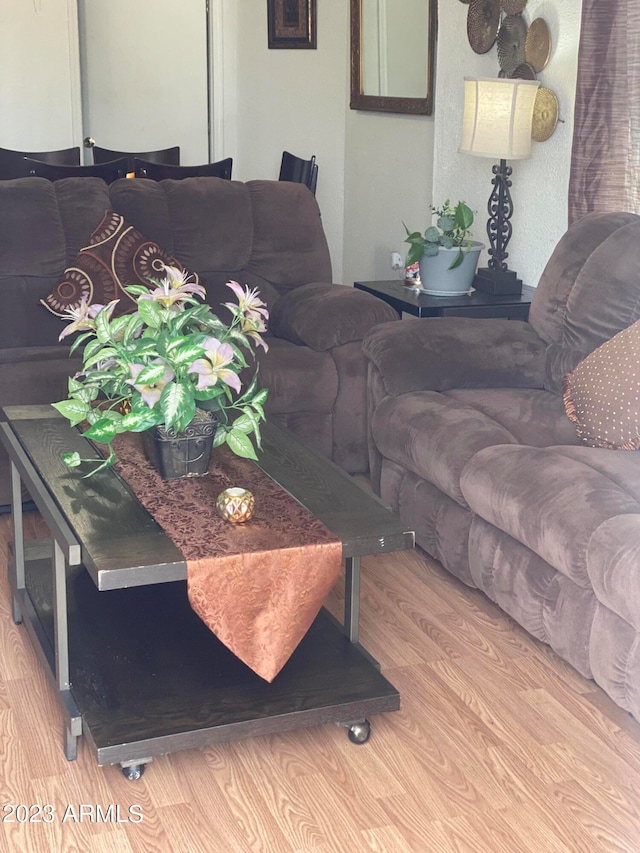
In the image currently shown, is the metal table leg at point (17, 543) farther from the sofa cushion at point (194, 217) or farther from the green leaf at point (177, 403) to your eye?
the sofa cushion at point (194, 217)

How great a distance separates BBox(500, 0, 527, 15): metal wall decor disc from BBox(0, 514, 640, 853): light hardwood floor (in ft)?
7.89

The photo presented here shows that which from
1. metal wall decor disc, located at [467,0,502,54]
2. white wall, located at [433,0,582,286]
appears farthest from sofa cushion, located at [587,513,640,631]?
metal wall decor disc, located at [467,0,502,54]

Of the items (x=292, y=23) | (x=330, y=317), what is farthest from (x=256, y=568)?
(x=292, y=23)

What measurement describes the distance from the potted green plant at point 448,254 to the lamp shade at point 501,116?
0.25 metres

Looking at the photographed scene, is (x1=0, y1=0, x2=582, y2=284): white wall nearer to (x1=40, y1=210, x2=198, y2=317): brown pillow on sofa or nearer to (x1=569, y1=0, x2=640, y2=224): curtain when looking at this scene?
(x1=569, y1=0, x2=640, y2=224): curtain

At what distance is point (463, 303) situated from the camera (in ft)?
12.0

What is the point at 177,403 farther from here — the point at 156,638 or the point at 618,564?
the point at 618,564

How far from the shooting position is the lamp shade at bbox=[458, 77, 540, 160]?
348 centimetres

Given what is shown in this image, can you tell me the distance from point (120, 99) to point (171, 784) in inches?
193

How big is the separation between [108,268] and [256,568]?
189 cm

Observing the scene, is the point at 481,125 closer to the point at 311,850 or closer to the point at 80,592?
the point at 80,592

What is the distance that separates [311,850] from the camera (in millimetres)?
1779

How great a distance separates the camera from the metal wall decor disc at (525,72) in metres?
3.73

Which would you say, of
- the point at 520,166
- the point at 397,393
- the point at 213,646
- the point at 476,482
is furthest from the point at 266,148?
the point at 213,646
